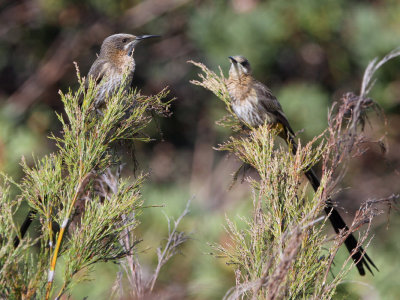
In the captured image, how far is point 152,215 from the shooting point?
14.8 feet

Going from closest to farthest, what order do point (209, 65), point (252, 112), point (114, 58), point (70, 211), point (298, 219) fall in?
point (70, 211), point (298, 219), point (252, 112), point (114, 58), point (209, 65)

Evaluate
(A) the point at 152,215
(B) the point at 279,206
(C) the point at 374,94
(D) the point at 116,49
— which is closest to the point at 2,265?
(B) the point at 279,206

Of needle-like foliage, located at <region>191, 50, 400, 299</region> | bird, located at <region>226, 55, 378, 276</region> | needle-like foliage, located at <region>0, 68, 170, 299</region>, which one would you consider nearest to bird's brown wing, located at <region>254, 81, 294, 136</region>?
bird, located at <region>226, 55, 378, 276</region>

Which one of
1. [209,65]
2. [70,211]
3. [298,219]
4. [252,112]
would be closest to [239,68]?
[252,112]

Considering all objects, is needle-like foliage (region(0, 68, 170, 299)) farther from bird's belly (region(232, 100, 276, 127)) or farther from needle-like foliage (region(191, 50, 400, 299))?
bird's belly (region(232, 100, 276, 127))

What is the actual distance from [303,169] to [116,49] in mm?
1848

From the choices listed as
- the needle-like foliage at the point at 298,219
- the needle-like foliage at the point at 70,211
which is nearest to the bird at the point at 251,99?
the needle-like foliage at the point at 298,219

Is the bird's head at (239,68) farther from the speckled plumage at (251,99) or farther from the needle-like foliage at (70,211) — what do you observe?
the needle-like foliage at (70,211)

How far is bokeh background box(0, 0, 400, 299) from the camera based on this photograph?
20.5 feet

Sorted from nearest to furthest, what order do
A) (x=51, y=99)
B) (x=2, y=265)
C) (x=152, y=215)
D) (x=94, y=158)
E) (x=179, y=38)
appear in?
(x=2, y=265), (x=94, y=158), (x=152, y=215), (x=51, y=99), (x=179, y=38)

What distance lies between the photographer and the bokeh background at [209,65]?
6242 mm

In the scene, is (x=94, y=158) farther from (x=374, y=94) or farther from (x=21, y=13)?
(x=21, y=13)

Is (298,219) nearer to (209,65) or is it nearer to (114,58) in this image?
(114,58)

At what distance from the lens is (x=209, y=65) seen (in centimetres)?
680
